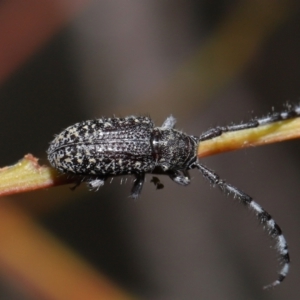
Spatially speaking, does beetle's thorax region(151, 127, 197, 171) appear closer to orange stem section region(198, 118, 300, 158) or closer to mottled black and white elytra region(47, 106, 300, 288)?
mottled black and white elytra region(47, 106, 300, 288)

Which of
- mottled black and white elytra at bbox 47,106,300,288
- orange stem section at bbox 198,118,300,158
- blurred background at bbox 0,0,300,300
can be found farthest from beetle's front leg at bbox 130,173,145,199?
blurred background at bbox 0,0,300,300

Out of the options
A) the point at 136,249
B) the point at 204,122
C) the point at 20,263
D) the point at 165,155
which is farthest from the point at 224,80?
the point at 20,263

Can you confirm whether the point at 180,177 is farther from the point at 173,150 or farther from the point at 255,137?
the point at 255,137

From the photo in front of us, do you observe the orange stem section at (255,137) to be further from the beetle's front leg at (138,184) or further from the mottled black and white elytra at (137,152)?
the beetle's front leg at (138,184)

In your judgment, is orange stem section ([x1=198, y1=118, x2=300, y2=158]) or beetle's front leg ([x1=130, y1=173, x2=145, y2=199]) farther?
beetle's front leg ([x1=130, y1=173, x2=145, y2=199])

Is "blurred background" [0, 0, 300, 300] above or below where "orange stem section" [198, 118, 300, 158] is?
above

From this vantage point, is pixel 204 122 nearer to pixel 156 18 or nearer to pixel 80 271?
pixel 156 18

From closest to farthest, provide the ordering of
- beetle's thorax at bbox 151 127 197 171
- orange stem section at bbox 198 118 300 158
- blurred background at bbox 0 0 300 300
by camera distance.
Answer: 1. orange stem section at bbox 198 118 300 158
2. beetle's thorax at bbox 151 127 197 171
3. blurred background at bbox 0 0 300 300
